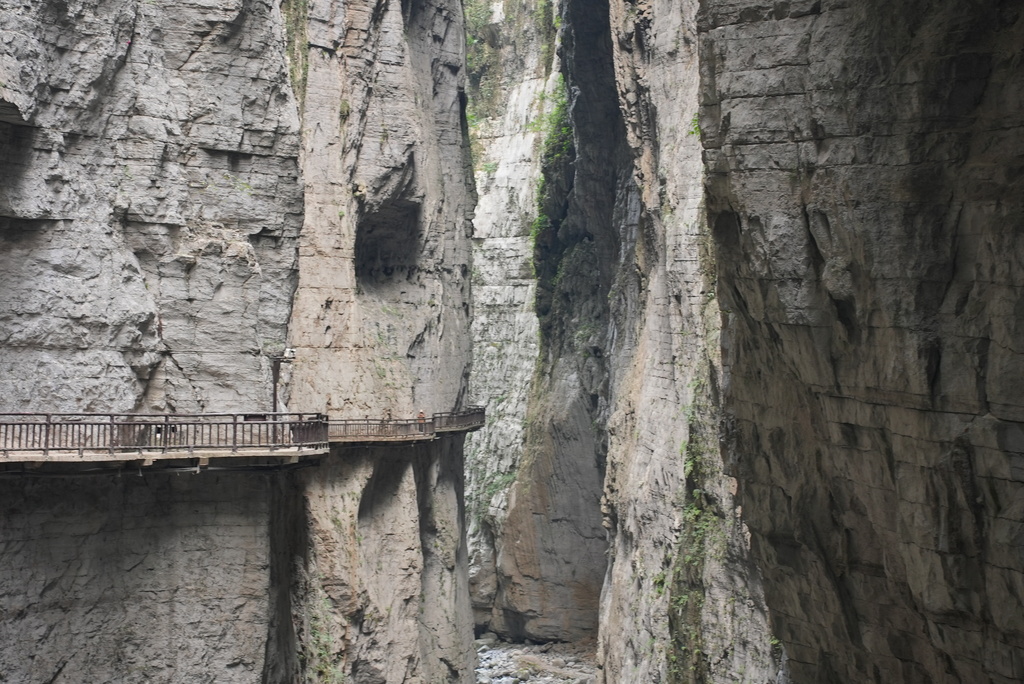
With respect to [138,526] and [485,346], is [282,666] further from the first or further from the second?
[485,346]

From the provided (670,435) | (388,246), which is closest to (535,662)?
(388,246)

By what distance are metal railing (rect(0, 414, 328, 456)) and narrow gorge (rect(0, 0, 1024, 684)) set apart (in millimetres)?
267

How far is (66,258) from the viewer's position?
20250 millimetres

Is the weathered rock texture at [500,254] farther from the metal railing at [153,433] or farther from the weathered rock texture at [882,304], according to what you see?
the weathered rock texture at [882,304]

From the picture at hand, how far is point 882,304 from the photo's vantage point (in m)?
8.92

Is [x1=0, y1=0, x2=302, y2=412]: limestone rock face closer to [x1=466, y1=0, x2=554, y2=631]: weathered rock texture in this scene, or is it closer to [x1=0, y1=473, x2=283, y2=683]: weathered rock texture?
[x1=0, y1=473, x2=283, y2=683]: weathered rock texture

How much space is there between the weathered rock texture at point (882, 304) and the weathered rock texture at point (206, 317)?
1331 centimetres

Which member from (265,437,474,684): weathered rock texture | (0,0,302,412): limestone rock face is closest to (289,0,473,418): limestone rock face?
(265,437,474,684): weathered rock texture

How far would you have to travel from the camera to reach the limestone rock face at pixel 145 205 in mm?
19719

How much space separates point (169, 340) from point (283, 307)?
249 centimetres

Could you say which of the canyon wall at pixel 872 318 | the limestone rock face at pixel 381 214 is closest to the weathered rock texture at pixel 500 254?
the limestone rock face at pixel 381 214

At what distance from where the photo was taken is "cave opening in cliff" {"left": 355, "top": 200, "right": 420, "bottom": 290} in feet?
105

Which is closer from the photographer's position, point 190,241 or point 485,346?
point 190,241

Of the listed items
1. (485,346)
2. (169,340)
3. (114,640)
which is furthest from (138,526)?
(485,346)
